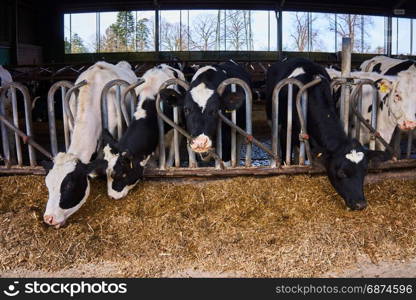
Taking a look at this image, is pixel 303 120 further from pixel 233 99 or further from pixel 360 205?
pixel 360 205

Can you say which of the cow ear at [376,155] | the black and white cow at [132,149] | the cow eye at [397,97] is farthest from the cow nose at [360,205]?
the black and white cow at [132,149]

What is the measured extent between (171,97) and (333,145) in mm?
1761

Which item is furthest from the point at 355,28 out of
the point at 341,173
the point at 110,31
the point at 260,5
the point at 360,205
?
the point at 360,205

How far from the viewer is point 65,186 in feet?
13.3

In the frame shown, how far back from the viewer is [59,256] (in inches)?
149

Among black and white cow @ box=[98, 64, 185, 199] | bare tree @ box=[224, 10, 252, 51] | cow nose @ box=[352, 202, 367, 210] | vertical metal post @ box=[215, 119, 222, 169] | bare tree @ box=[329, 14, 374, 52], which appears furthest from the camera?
bare tree @ box=[329, 14, 374, 52]

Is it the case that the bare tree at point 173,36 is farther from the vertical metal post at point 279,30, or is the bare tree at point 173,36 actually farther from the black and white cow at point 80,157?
the black and white cow at point 80,157

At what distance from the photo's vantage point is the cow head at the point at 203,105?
4500mm

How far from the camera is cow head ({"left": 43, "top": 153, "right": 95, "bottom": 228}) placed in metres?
4.00

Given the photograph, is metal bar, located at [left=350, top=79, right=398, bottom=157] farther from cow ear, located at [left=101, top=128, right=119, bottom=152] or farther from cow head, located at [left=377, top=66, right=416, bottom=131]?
cow ear, located at [left=101, top=128, right=119, bottom=152]

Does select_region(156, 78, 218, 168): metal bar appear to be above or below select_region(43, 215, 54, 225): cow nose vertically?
above

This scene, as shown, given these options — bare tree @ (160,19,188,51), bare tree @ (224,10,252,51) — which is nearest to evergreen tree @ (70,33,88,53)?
bare tree @ (160,19,188,51)

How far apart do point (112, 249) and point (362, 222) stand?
228 cm

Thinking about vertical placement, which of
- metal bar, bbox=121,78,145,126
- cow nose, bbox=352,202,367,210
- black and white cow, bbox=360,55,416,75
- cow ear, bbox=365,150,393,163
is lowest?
cow nose, bbox=352,202,367,210
